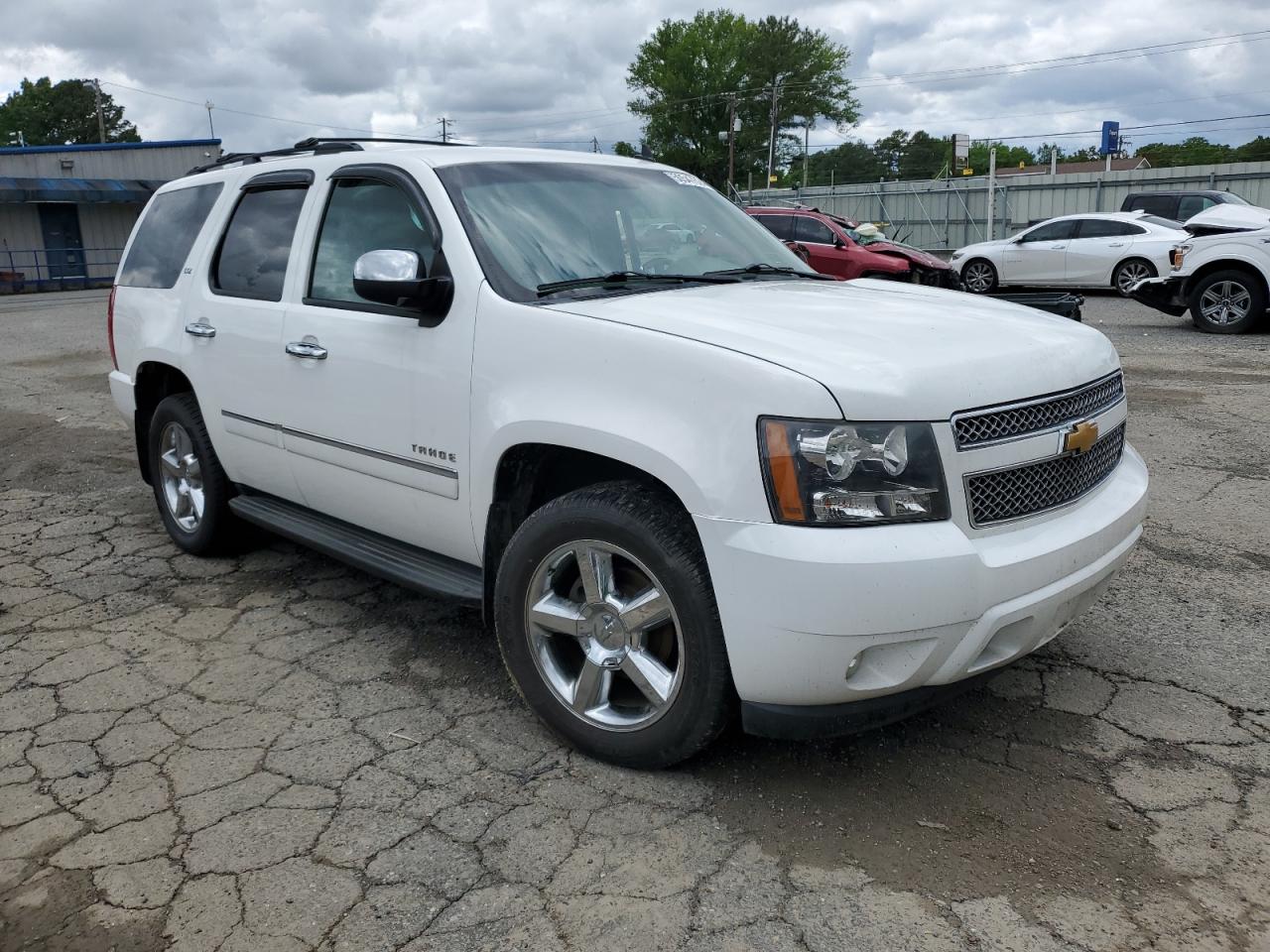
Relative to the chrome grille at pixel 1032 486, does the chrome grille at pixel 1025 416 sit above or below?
above

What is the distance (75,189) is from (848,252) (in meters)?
27.2

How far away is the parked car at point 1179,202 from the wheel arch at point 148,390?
2046 cm

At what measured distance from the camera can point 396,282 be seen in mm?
3314

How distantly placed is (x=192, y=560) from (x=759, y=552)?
3.64 meters

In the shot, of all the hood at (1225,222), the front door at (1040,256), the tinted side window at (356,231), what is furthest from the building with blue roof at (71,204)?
the tinted side window at (356,231)

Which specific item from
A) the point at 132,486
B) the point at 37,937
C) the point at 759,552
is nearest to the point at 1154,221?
the point at 132,486

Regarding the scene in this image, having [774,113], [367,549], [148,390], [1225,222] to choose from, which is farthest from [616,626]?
[774,113]

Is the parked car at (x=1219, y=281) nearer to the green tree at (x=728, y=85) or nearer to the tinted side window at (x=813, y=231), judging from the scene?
the tinted side window at (x=813, y=231)

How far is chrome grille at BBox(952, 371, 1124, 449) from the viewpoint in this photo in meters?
2.70

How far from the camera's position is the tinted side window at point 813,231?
1875 cm

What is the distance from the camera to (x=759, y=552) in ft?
8.44

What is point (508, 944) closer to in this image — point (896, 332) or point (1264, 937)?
point (1264, 937)

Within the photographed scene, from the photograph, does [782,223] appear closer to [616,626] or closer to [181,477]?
[181,477]

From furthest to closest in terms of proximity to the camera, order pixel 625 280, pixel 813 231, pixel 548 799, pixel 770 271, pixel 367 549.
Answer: pixel 813 231 < pixel 770 271 < pixel 367 549 < pixel 625 280 < pixel 548 799
